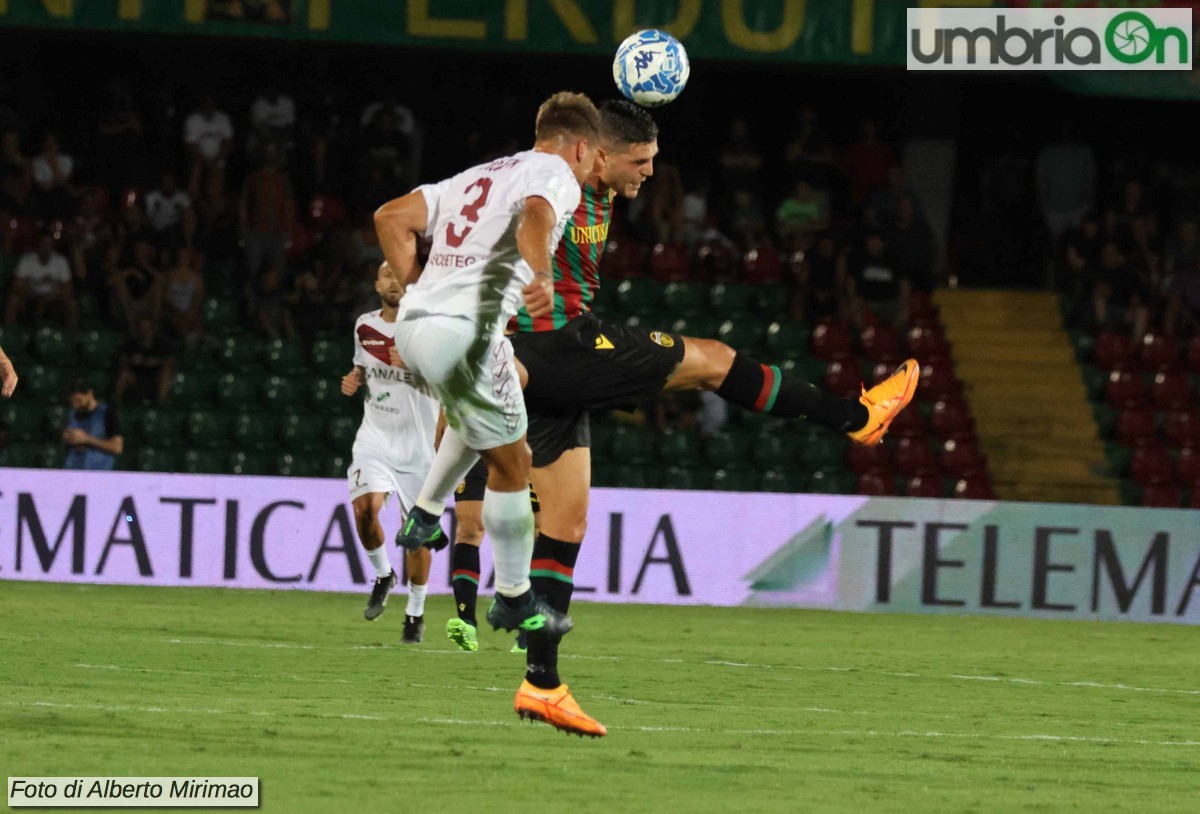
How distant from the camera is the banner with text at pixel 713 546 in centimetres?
1527

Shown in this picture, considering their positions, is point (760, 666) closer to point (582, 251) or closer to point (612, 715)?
point (612, 715)

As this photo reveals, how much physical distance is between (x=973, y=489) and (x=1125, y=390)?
2359 millimetres

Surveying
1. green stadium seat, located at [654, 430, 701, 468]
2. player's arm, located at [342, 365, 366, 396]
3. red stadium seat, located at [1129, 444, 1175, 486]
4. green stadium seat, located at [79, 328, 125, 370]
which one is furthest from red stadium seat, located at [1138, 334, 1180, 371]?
player's arm, located at [342, 365, 366, 396]

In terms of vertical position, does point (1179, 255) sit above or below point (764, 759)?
above

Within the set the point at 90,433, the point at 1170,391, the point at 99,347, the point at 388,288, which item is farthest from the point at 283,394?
the point at 1170,391

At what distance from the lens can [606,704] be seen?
8.49m

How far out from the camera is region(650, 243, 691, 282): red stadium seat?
62.8 feet

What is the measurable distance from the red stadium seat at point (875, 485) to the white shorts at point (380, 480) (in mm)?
6335

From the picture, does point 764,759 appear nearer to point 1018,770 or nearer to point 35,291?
point 1018,770

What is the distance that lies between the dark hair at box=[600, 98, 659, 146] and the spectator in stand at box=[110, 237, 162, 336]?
11177 mm

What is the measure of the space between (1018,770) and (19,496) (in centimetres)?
1019

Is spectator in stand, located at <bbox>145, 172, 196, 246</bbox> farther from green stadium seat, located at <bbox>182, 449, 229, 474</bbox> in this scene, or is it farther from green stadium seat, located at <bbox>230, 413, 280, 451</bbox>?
green stadium seat, located at <bbox>182, 449, 229, 474</bbox>

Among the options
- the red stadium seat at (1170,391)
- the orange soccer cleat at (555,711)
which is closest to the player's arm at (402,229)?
the orange soccer cleat at (555,711)

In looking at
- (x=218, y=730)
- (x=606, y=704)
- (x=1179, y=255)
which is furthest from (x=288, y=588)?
(x=1179, y=255)
